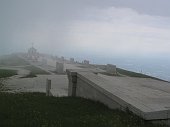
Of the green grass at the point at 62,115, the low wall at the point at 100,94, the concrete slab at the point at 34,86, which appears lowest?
the concrete slab at the point at 34,86

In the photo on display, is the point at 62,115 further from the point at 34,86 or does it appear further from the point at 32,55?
the point at 32,55

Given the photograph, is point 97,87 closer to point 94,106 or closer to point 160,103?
point 94,106

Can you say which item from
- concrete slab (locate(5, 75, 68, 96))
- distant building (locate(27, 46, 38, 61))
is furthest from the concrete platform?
distant building (locate(27, 46, 38, 61))

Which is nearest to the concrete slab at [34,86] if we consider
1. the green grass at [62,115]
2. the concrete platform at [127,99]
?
the concrete platform at [127,99]

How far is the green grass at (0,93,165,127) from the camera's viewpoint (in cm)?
765

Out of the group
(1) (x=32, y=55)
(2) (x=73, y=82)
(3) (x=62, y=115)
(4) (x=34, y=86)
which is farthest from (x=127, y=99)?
(1) (x=32, y=55)

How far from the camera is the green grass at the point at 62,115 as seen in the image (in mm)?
7652

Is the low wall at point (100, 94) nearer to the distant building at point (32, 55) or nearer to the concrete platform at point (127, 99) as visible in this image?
the concrete platform at point (127, 99)

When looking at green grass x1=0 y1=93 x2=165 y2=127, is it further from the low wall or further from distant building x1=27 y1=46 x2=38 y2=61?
distant building x1=27 y1=46 x2=38 y2=61

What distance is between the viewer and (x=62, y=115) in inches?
348

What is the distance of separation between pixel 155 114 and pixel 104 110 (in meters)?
2.14

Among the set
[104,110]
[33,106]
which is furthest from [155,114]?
[33,106]

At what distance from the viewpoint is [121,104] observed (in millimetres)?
9688

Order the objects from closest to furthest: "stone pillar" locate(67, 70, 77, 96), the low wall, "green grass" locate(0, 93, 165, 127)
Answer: "green grass" locate(0, 93, 165, 127), the low wall, "stone pillar" locate(67, 70, 77, 96)
